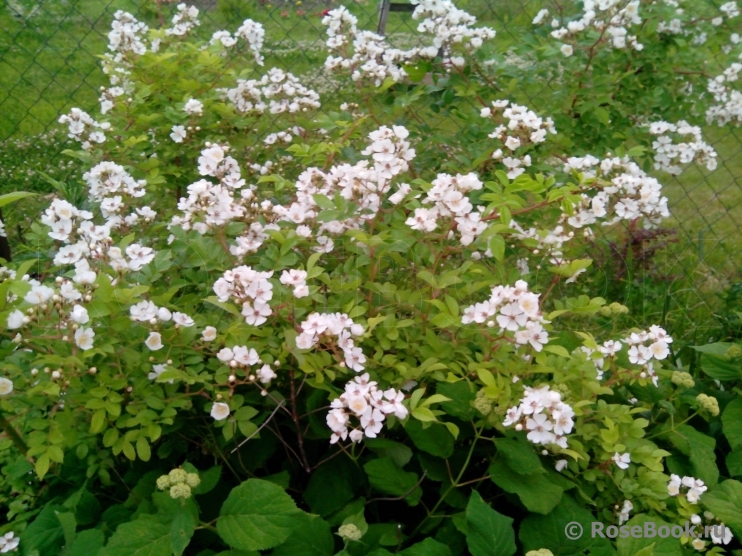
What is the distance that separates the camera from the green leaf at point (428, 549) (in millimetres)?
1364

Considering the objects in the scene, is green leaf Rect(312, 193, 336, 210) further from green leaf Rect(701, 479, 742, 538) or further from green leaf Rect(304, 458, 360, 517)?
green leaf Rect(701, 479, 742, 538)

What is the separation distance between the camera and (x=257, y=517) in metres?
1.29

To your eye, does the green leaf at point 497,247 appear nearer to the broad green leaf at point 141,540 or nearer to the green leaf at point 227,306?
the green leaf at point 227,306

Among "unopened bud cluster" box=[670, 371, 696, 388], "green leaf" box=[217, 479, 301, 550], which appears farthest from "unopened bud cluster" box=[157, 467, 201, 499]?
"unopened bud cluster" box=[670, 371, 696, 388]

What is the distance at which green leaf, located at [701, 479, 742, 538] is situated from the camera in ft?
5.05

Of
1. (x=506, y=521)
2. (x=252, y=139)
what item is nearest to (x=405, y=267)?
(x=506, y=521)

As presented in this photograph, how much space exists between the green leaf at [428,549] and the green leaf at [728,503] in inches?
26.6

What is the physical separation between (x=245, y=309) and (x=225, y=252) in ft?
0.94

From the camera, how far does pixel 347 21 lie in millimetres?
2365

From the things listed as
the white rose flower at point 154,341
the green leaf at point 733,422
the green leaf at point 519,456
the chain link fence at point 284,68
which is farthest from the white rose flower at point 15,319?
the chain link fence at point 284,68

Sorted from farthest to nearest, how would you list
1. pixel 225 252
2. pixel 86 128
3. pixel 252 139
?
pixel 252 139 < pixel 86 128 < pixel 225 252

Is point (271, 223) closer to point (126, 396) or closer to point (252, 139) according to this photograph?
point (126, 396)

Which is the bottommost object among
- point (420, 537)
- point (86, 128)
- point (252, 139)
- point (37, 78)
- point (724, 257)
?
point (724, 257)

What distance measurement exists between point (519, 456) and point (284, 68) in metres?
2.81
